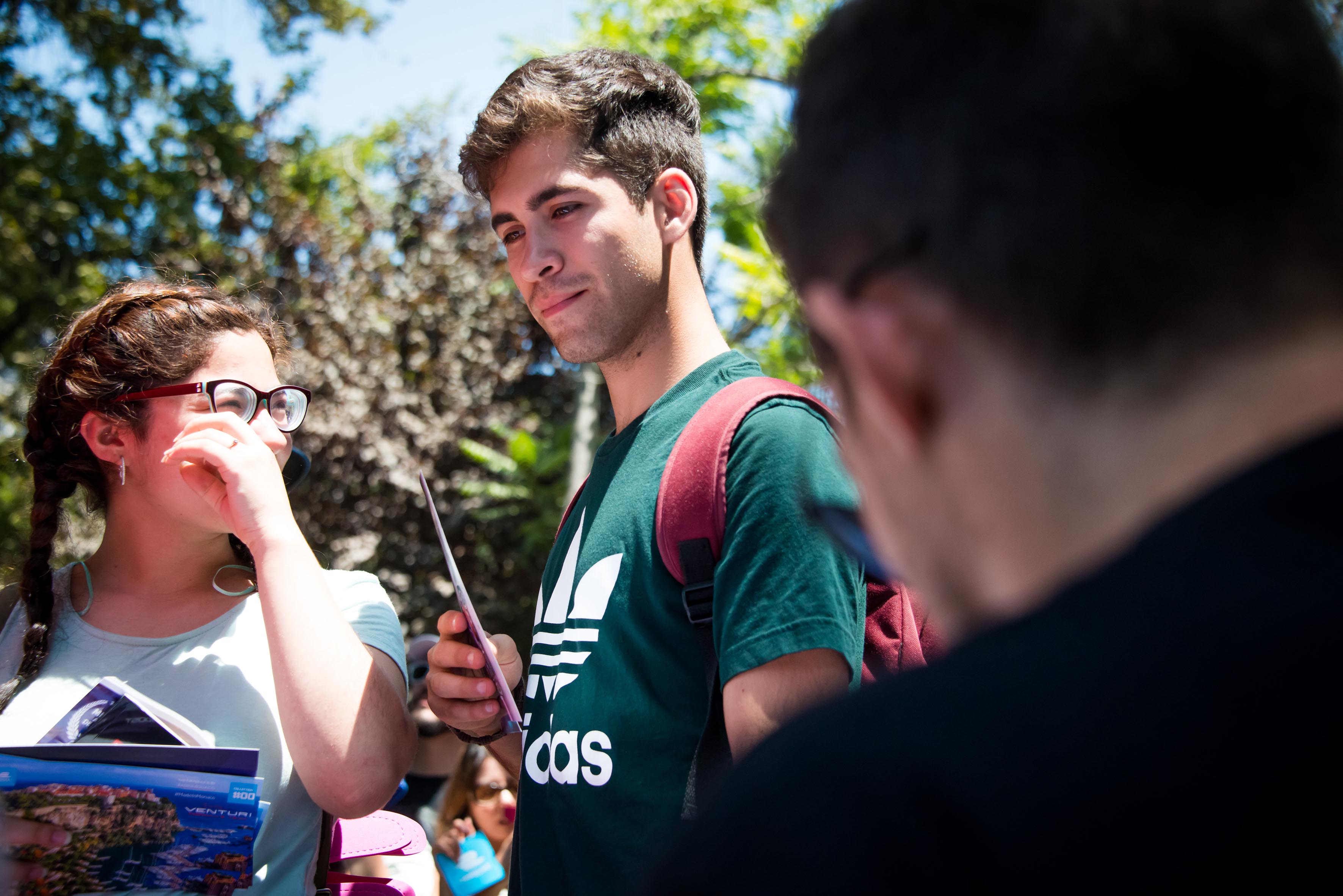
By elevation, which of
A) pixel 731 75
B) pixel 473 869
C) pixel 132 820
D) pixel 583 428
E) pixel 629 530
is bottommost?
pixel 132 820

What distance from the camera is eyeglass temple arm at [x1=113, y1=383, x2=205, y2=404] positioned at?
2.28 m

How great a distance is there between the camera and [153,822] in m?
1.76

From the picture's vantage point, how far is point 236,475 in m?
2.03

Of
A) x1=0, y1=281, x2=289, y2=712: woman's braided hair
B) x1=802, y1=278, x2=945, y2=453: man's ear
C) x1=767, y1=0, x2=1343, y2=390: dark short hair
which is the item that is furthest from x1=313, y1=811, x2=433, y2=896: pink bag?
x1=767, y1=0, x2=1343, y2=390: dark short hair

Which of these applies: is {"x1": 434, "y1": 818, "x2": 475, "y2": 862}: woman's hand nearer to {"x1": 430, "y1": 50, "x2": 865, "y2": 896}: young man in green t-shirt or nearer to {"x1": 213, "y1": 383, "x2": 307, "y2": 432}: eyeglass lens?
{"x1": 430, "y1": 50, "x2": 865, "y2": 896}: young man in green t-shirt

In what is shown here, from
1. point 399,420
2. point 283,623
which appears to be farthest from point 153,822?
point 399,420

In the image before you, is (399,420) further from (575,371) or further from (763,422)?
(763,422)

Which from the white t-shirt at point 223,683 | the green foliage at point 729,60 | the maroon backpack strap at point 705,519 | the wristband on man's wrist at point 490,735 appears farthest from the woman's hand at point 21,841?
the green foliage at point 729,60

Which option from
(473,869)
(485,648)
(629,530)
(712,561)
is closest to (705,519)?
(712,561)

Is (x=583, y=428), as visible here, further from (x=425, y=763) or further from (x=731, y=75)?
(x=425, y=763)

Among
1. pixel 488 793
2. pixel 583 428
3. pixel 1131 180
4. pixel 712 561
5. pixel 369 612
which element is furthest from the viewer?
pixel 583 428

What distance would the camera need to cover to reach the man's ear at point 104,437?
2361 mm

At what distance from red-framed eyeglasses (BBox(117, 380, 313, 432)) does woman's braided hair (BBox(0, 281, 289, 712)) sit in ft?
0.12

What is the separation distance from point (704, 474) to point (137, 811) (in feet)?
4.03
